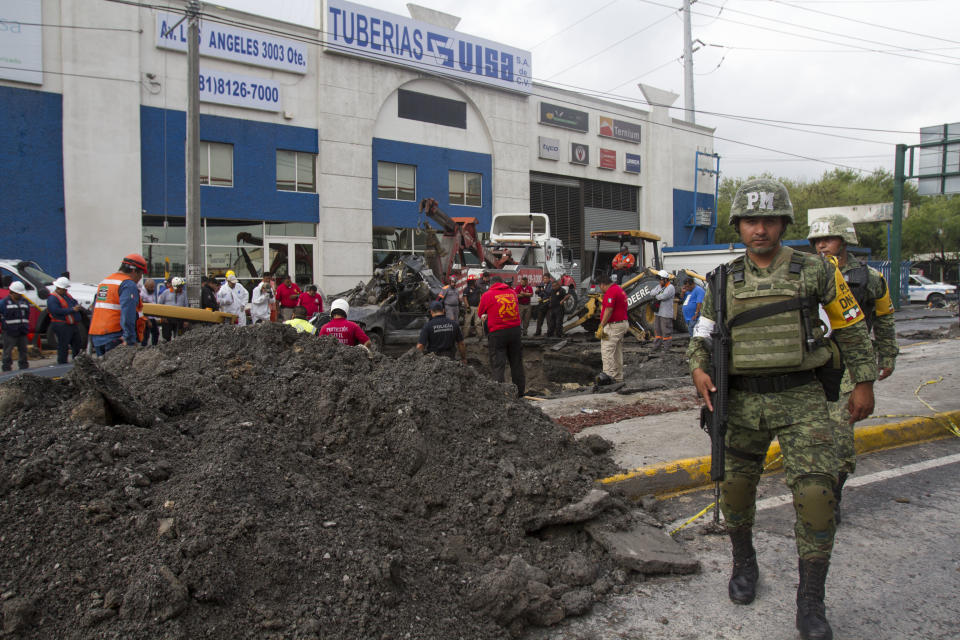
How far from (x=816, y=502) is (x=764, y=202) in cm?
140

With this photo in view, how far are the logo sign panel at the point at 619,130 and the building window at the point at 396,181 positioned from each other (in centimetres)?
1115

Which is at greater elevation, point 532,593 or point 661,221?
point 661,221

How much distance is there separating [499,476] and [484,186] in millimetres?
23967

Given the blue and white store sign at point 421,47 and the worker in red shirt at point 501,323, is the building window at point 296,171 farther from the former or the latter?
the worker in red shirt at point 501,323

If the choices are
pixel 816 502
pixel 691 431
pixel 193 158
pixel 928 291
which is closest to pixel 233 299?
pixel 193 158

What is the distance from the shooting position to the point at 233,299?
16000 millimetres

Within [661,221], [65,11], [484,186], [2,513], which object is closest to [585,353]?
[2,513]

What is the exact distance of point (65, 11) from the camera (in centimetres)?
1770

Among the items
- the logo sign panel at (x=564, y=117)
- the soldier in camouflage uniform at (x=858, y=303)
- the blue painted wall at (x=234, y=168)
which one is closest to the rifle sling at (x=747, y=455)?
the soldier in camouflage uniform at (x=858, y=303)

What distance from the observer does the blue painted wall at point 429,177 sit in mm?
24031

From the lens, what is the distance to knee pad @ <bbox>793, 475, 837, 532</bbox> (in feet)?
9.35

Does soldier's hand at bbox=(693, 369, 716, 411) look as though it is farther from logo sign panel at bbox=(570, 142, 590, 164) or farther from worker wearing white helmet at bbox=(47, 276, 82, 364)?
logo sign panel at bbox=(570, 142, 590, 164)

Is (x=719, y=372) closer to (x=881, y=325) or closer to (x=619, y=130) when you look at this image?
(x=881, y=325)

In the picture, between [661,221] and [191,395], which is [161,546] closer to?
[191,395]
